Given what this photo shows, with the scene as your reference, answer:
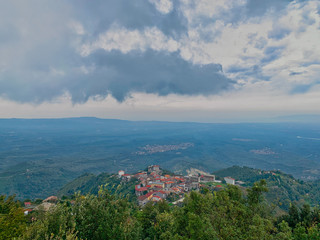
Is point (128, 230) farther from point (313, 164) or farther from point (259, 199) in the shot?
point (313, 164)

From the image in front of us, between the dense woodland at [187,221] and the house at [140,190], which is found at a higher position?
the dense woodland at [187,221]

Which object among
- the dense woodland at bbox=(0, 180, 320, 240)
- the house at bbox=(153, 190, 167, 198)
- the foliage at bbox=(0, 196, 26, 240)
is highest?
the dense woodland at bbox=(0, 180, 320, 240)

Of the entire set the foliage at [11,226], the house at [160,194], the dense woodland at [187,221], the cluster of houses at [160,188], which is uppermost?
the dense woodland at [187,221]

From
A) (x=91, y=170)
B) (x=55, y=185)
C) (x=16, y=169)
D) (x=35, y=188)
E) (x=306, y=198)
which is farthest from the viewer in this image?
(x=91, y=170)

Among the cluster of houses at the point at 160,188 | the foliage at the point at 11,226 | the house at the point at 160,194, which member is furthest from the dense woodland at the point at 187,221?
the house at the point at 160,194

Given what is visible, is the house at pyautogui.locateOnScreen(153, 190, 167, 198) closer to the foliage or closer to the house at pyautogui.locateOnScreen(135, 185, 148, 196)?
the house at pyautogui.locateOnScreen(135, 185, 148, 196)

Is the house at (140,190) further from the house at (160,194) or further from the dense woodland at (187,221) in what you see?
the dense woodland at (187,221)

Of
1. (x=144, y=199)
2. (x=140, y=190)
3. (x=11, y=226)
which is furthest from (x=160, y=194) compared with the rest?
(x=11, y=226)

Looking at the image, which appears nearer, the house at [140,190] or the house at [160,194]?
the house at [160,194]

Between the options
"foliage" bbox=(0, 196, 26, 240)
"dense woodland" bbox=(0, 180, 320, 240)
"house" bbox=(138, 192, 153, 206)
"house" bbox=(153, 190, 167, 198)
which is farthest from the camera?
"house" bbox=(153, 190, 167, 198)

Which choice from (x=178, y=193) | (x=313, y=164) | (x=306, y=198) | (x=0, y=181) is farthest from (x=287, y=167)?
(x=0, y=181)

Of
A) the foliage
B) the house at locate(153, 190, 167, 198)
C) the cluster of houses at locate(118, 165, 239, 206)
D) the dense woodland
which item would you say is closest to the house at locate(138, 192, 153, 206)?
the cluster of houses at locate(118, 165, 239, 206)
